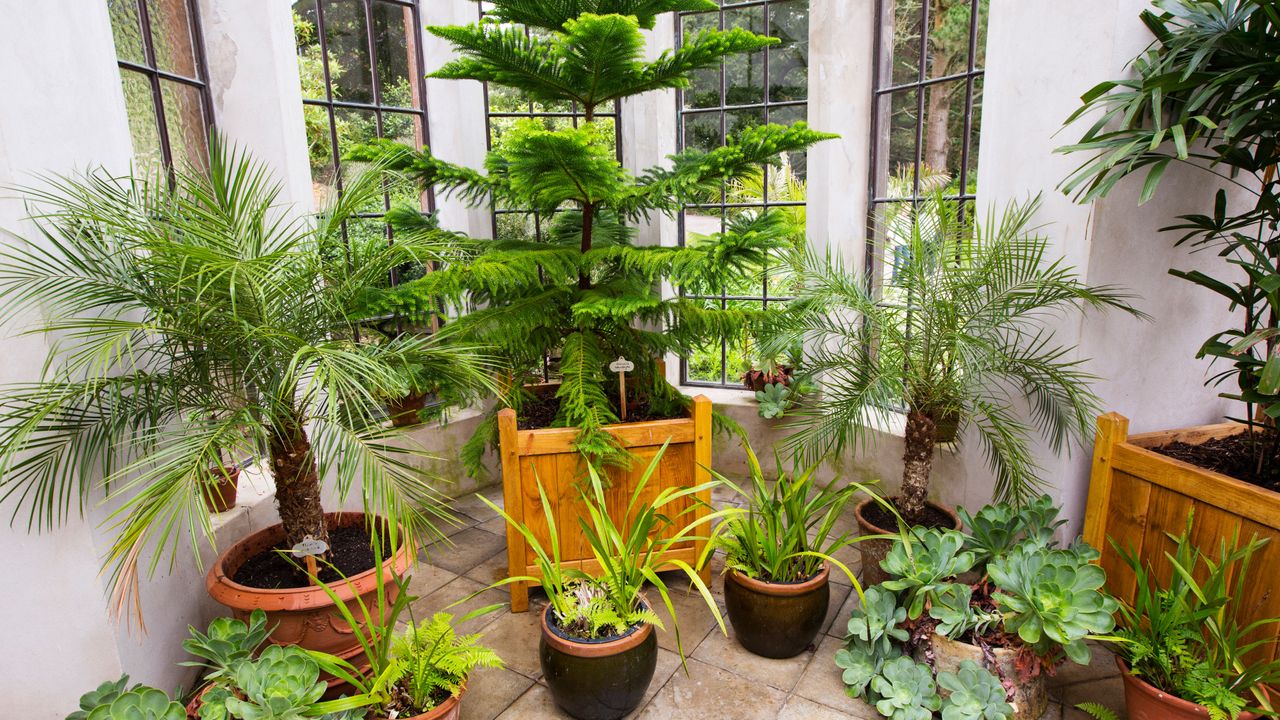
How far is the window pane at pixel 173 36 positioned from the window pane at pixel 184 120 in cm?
6

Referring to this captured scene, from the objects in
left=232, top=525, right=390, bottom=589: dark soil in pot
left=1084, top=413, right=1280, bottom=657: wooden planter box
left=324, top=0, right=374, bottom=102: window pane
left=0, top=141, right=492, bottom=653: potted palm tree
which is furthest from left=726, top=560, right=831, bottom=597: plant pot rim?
left=324, top=0, right=374, bottom=102: window pane

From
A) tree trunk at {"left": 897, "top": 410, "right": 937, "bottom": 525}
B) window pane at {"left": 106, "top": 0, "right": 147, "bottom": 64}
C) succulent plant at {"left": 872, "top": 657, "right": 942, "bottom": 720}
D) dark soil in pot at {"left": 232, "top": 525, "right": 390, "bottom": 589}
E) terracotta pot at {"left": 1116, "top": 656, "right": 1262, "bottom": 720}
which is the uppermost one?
window pane at {"left": 106, "top": 0, "right": 147, "bottom": 64}

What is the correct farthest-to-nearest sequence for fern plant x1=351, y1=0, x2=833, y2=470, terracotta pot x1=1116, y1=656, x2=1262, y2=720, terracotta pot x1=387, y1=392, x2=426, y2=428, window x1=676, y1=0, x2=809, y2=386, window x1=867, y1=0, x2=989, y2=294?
window x1=676, y1=0, x2=809, y2=386 < terracotta pot x1=387, y1=392, x2=426, y2=428 < window x1=867, y1=0, x2=989, y2=294 < fern plant x1=351, y1=0, x2=833, y2=470 < terracotta pot x1=1116, y1=656, x2=1262, y2=720

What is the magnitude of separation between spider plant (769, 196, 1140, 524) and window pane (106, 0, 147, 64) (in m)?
2.20

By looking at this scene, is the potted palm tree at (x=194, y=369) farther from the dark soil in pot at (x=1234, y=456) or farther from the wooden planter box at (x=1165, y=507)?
the dark soil in pot at (x=1234, y=456)

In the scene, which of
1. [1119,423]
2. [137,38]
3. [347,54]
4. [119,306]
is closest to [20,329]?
[119,306]

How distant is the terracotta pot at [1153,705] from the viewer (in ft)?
4.93

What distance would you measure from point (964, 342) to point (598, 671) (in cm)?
132

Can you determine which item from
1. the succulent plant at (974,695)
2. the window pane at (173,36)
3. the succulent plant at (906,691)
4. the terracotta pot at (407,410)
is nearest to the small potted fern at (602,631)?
the succulent plant at (906,691)

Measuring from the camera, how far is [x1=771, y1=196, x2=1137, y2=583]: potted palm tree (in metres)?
1.94

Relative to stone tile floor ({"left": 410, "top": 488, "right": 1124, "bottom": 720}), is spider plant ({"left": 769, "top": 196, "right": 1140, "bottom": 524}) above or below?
above

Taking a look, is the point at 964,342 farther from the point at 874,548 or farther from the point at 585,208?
the point at 585,208

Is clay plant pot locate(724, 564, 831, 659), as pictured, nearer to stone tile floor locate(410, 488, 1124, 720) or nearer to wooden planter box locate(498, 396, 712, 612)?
stone tile floor locate(410, 488, 1124, 720)

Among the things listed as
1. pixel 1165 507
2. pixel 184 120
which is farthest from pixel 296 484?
pixel 1165 507
